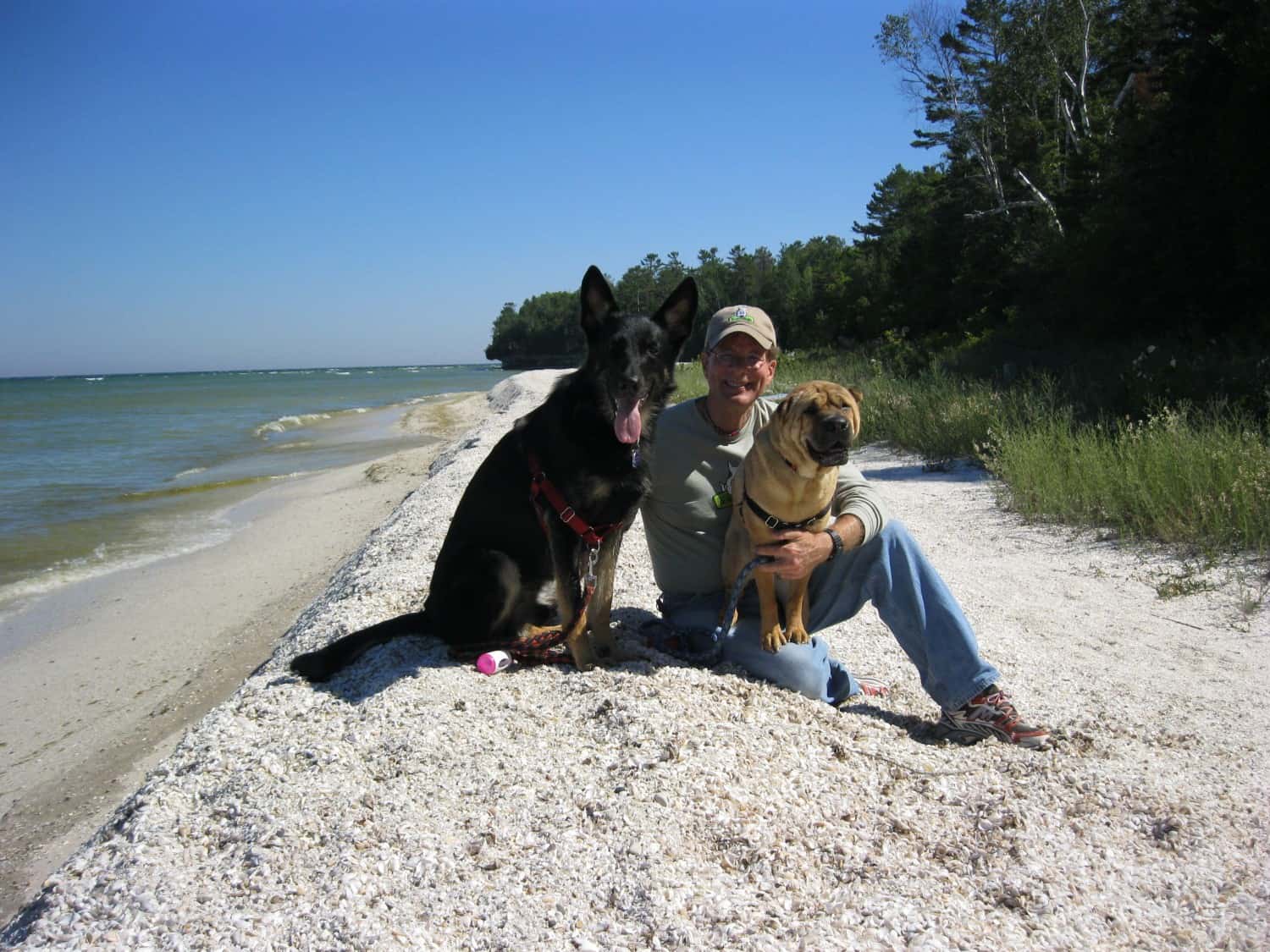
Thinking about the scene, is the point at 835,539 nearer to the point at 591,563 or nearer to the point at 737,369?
the point at 737,369

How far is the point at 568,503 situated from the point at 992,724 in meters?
1.99

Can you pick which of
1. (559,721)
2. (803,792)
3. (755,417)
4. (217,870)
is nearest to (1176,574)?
(755,417)

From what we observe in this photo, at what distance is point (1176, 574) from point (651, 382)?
427 cm

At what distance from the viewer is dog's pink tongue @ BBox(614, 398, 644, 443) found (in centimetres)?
347

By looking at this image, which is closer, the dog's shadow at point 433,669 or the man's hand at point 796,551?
the man's hand at point 796,551

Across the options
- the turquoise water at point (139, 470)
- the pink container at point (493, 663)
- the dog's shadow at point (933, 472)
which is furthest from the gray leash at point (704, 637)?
the turquoise water at point (139, 470)

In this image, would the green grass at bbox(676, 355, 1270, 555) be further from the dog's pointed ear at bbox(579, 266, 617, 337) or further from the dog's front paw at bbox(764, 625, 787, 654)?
the dog's pointed ear at bbox(579, 266, 617, 337)

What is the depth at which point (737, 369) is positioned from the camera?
365cm

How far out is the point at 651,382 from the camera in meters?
3.65

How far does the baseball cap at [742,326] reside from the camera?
140 inches

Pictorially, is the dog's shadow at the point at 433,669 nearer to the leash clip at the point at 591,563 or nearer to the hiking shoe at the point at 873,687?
the hiking shoe at the point at 873,687

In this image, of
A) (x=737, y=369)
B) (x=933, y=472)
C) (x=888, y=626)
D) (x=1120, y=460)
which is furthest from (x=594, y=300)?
(x=933, y=472)

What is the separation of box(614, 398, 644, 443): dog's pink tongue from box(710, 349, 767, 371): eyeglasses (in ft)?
1.53

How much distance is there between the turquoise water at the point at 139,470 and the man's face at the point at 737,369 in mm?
7381
